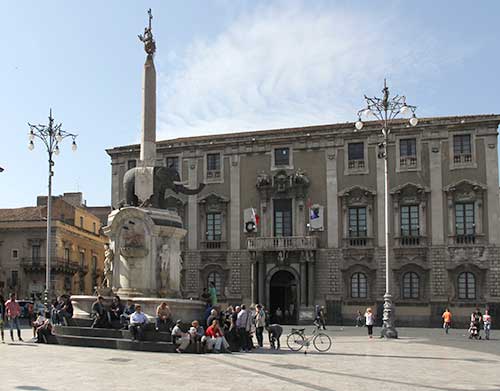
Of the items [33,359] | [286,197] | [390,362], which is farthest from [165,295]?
[286,197]

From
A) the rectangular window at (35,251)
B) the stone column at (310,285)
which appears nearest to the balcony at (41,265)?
the rectangular window at (35,251)

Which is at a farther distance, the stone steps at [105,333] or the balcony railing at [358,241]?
the balcony railing at [358,241]

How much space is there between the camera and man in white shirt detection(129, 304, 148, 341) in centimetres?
1948

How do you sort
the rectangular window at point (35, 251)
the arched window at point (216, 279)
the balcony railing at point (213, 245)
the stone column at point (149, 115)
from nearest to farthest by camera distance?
the stone column at point (149, 115) < the arched window at point (216, 279) < the balcony railing at point (213, 245) < the rectangular window at point (35, 251)

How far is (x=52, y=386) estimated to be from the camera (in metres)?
12.5

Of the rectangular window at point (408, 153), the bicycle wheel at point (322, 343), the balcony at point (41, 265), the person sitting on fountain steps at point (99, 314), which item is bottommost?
the bicycle wheel at point (322, 343)

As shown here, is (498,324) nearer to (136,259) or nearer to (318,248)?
(318,248)

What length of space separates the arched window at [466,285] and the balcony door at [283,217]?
10.9 metres

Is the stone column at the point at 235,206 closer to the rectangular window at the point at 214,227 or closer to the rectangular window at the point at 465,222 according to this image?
the rectangular window at the point at 214,227

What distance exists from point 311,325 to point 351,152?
36.8 feet

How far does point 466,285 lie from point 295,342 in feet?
77.6

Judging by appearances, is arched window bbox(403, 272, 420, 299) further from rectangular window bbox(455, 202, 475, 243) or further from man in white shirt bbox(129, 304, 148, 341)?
man in white shirt bbox(129, 304, 148, 341)

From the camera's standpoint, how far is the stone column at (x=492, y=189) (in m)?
41.5

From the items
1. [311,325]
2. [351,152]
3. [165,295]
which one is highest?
[351,152]
